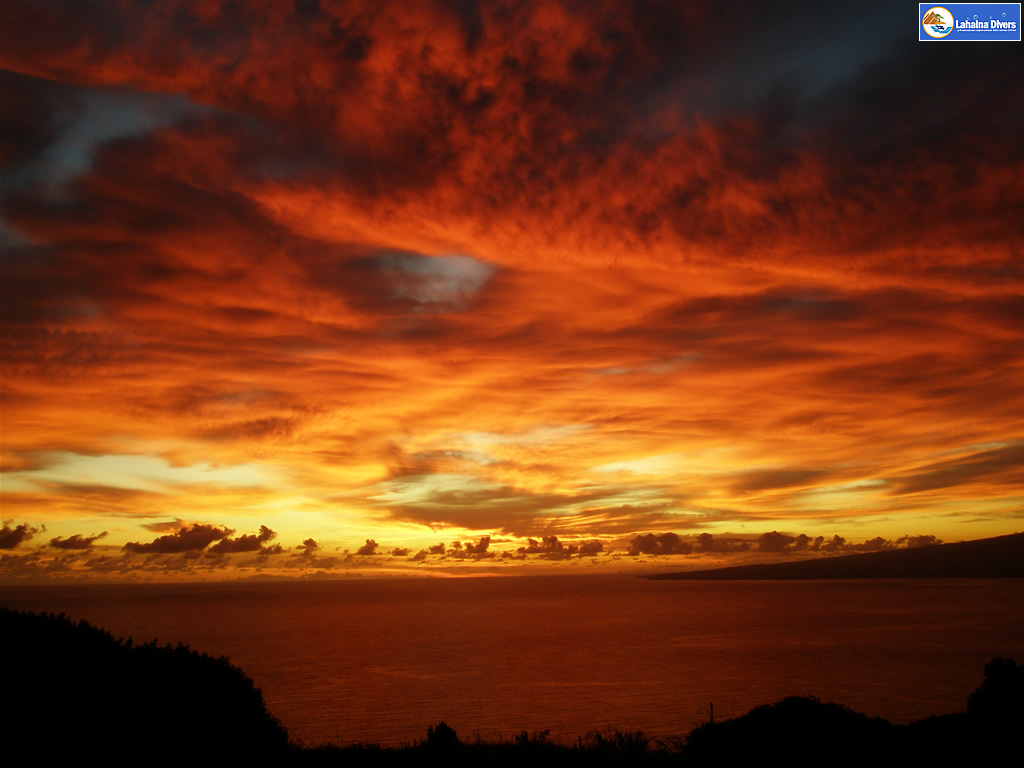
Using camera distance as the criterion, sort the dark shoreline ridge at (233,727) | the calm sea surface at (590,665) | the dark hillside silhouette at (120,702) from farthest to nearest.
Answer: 1. the calm sea surface at (590,665)
2. the dark shoreline ridge at (233,727)
3. the dark hillside silhouette at (120,702)

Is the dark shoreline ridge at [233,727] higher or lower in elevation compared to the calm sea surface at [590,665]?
higher

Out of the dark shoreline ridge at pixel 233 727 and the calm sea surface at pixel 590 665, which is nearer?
the dark shoreline ridge at pixel 233 727

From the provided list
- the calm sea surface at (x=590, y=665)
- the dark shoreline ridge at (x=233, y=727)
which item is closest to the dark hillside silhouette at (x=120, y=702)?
the dark shoreline ridge at (x=233, y=727)

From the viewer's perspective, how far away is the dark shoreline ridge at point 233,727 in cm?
1345

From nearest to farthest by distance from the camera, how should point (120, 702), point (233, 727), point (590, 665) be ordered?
point (120, 702) < point (233, 727) < point (590, 665)

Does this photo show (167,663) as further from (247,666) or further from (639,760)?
(247,666)

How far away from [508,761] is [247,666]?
82.1 meters

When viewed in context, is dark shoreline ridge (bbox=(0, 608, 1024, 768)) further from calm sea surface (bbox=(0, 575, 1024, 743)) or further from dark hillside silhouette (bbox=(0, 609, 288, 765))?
calm sea surface (bbox=(0, 575, 1024, 743))

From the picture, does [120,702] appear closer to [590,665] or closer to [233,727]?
[233,727]

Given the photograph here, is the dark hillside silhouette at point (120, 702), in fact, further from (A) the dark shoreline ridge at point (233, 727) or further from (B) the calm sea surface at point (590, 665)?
(B) the calm sea surface at point (590, 665)

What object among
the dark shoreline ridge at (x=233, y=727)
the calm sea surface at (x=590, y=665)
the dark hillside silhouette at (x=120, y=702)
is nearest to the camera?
the dark hillside silhouette at (x=120, y=702)

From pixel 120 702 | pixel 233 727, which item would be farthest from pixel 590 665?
pixel 120 702

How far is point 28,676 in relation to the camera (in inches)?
528

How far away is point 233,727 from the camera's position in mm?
16312
